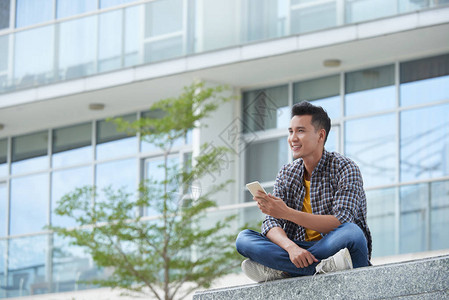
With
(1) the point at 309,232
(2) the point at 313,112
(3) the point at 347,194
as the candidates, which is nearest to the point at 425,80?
(2) the point at 313,112

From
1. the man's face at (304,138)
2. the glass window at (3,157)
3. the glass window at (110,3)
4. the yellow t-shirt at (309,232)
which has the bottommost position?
the yellow t-shirt at (309,232)

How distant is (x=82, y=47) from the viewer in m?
18.9

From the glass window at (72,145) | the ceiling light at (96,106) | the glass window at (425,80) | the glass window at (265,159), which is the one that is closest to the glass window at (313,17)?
the glass window at (425,80)

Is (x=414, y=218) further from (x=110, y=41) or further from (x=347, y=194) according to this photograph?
(x=347, y=194)

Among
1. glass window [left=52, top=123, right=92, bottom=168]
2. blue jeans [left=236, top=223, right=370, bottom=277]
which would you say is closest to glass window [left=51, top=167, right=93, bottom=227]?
glass window [left=52, top=123, right=92, bottom=168]

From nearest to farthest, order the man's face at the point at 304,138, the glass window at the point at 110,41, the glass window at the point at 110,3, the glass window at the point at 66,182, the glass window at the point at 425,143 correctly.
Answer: the man's face at the point at 304,138 < the glass window at the point at 425,143 < the glass window at the point at 110,41 < the glass window at the point at 110,3 < the glass window at the point at 66,182

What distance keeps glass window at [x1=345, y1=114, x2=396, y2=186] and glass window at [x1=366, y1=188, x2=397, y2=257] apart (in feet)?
4.89

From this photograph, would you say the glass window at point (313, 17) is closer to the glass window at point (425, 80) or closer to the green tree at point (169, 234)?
the glass window at point (425, 80)

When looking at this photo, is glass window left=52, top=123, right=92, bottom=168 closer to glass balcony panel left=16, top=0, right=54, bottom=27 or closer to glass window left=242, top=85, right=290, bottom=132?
glass balcony panel left=16, top=0, right=54, bottom=27

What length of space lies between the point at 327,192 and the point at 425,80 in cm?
1065

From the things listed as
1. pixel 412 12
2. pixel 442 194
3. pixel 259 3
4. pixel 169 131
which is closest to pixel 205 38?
pixel 259 3

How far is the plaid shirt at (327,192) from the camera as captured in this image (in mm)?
5883

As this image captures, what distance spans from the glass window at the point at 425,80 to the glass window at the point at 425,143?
180 millimetres

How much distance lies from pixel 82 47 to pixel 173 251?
17.4 ft
